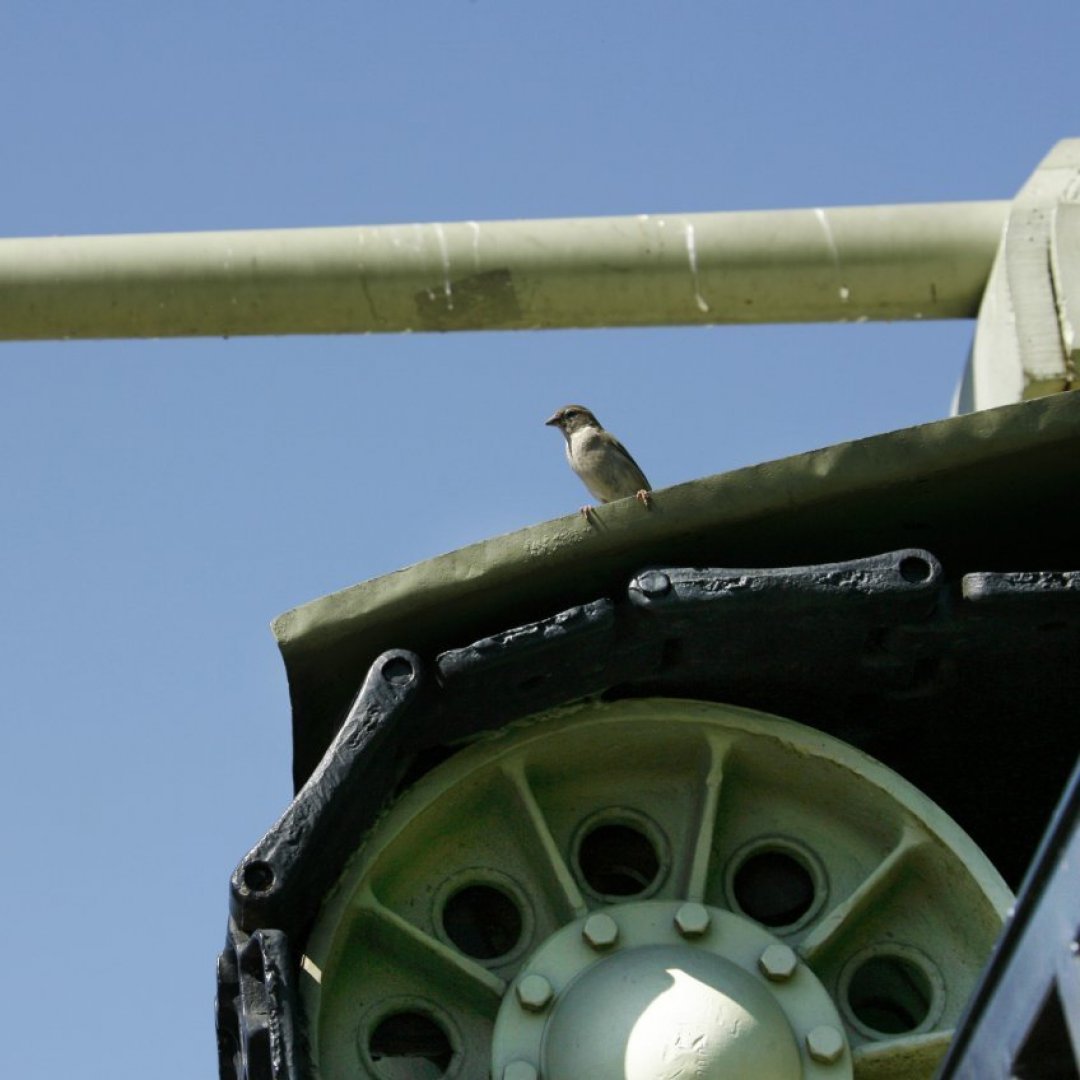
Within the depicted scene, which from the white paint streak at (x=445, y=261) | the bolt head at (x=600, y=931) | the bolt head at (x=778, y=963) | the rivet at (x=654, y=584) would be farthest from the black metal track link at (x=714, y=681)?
the white paint streak at (x=445, y=261)

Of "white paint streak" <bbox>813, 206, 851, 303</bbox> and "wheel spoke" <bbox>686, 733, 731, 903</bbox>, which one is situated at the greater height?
"white paint streak" <bbox>813, 206, 851, 303</bbox>

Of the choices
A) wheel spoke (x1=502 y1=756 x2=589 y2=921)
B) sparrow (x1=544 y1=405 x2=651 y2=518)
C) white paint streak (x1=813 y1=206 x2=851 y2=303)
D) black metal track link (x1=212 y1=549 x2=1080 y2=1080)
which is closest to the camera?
Result: black metal track link (x1=212 y1=549 x2=1080 y2=1080)

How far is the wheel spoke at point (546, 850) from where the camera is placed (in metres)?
5.98

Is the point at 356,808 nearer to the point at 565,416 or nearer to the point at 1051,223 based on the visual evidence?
the point at 1051,223

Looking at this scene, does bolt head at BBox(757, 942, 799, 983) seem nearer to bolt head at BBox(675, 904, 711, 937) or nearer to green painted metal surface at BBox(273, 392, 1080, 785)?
bolt head at BBox(675, 904, 711, 937)

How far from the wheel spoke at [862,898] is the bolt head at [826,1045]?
23cm

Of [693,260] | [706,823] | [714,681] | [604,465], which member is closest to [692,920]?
[706,823]

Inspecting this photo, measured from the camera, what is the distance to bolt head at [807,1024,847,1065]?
568cm

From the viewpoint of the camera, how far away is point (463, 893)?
6.15 metres

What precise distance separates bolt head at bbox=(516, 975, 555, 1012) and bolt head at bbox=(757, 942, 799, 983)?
0.43 meters

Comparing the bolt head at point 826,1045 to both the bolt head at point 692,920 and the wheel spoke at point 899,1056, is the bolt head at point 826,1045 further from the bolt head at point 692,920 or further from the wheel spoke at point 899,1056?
the bolt head at point 692,920

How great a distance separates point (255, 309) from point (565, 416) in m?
2.75

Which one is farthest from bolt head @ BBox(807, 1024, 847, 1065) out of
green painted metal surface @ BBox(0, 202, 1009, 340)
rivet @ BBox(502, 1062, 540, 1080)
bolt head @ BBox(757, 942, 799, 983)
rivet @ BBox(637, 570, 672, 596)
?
green painted metal surface @ BBox(0, 202, 1009, 340)

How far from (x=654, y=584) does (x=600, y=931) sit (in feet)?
2.32
